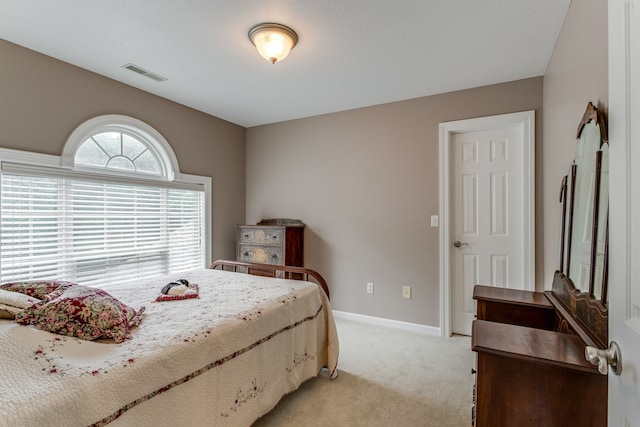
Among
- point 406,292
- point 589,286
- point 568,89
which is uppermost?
point 568,89

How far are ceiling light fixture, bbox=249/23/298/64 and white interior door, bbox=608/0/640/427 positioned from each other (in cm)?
180

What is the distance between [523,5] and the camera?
188 cm

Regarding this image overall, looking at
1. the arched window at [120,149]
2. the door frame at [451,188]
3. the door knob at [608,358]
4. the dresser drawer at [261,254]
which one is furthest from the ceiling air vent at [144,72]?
the door knob at [608,358]

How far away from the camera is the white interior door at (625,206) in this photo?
0.65m

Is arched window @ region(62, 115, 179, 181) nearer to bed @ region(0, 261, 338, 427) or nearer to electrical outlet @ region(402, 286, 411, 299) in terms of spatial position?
bed @ region(0, 261, 338, 427)

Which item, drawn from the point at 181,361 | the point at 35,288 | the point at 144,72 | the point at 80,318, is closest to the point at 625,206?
the point at 181,361

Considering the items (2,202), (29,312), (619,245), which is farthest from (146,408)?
(2,202)

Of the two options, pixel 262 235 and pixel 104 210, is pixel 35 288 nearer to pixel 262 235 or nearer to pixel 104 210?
pixel 104 210

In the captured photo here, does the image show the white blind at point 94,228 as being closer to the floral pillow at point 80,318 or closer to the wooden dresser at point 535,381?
the floral pillow at point 80,318

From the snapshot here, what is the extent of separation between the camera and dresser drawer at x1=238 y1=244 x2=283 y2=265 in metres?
3.71

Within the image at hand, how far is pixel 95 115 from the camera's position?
2783mm

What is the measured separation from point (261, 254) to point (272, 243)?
21 cm

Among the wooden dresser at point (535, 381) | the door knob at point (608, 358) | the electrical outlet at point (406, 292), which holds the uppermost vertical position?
the door knob at point (608, 358)

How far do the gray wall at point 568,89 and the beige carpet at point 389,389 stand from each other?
1.10 m
